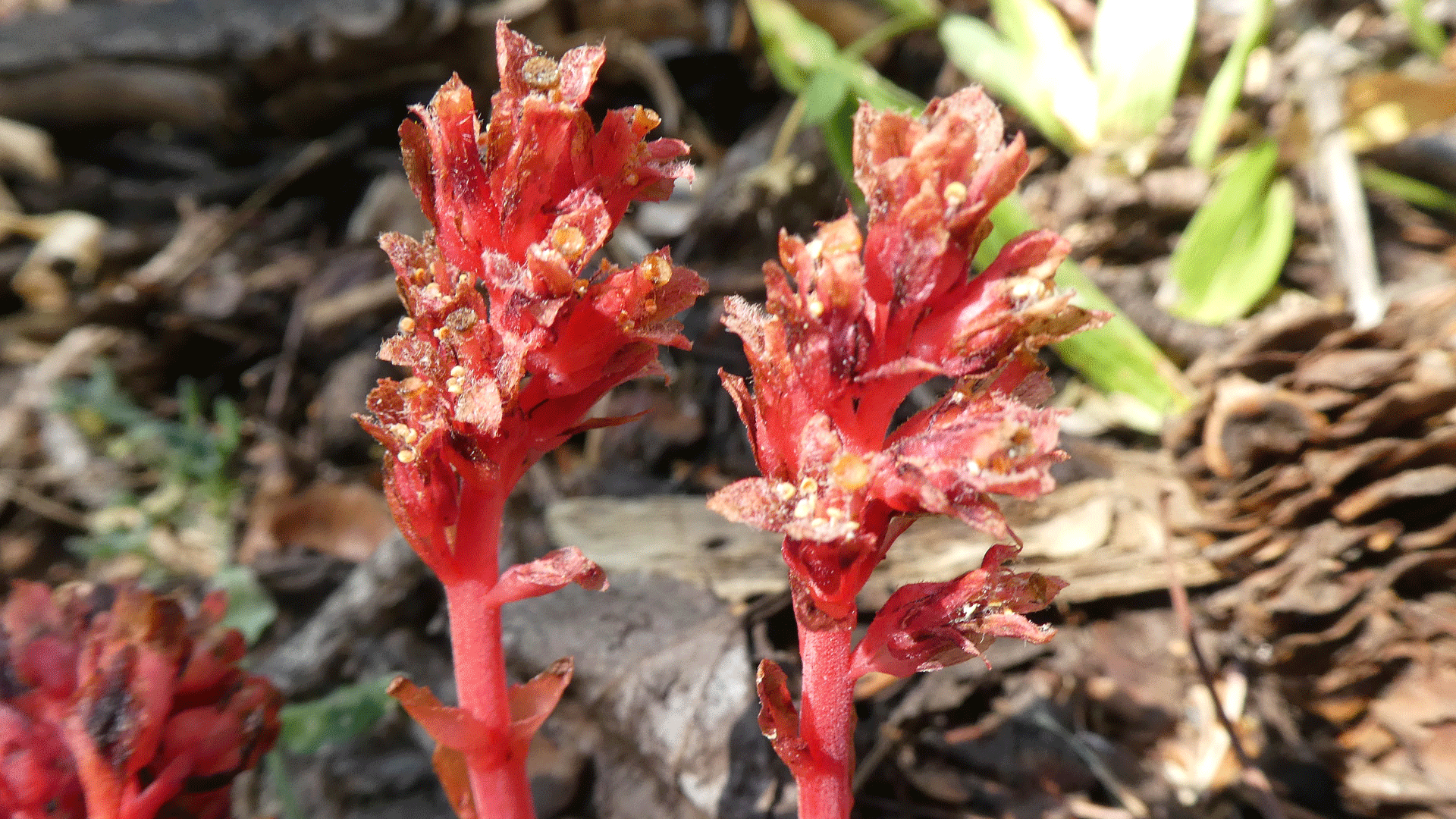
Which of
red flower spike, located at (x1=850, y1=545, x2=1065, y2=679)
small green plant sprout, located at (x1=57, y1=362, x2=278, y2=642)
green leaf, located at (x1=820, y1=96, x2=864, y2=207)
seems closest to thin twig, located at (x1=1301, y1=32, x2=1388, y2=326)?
green leaf, located at (x1=820, y1=96, x2=864, y2=207)

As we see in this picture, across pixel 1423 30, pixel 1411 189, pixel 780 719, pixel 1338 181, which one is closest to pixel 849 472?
pixel 780 719

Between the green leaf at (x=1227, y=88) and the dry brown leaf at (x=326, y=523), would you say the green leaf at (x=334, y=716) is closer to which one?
the dry brown leaf at (x=326, y=523)

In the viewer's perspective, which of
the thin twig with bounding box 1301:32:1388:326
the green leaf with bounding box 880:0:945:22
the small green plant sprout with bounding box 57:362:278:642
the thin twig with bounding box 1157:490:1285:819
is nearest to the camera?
the thin twig with bounding box 1157:490:1285:819

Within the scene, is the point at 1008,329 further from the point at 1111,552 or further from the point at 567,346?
the point at 1111,552

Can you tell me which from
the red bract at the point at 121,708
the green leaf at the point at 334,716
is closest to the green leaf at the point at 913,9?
the green leaf at the point at 334,716

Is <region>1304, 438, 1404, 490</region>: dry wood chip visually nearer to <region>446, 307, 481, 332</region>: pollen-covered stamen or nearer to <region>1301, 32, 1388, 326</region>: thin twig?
<region>1301, 32, 1388, 326</region>: thin twig

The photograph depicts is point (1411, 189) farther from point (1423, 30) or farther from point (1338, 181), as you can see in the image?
point (1423, 30)
